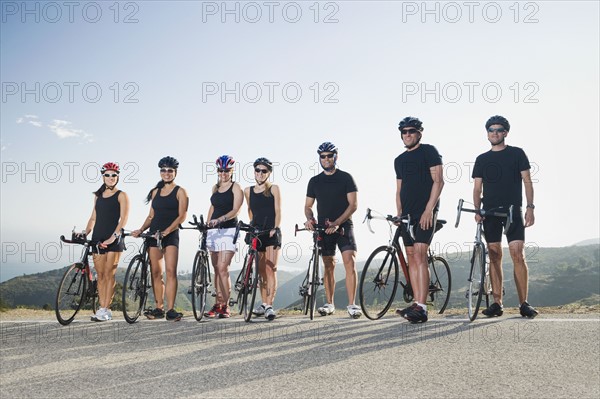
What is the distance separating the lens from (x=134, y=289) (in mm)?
8727

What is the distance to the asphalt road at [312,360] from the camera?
4.53m

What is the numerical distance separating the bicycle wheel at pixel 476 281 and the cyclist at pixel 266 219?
318cm

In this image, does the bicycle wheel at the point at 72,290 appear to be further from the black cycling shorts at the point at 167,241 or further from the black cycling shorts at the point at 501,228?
the black cycling shorts at the point at 501,228

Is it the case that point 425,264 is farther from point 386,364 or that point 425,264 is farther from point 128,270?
point 128,270

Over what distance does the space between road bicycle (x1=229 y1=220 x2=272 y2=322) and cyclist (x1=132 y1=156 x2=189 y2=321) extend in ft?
3.63

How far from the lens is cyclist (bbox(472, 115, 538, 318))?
26.8 ft

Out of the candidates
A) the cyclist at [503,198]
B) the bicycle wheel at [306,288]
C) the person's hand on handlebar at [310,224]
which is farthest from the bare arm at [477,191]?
the bicycle wheel at [306,288]

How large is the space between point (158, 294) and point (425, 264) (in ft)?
15.2

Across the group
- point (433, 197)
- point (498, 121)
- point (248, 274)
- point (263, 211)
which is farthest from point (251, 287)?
point (498, 121)

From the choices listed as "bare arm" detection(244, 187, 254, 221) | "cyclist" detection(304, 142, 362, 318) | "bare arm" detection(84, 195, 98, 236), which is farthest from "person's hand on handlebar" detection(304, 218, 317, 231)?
"bare arm" detection(84, 195, 98, 236)

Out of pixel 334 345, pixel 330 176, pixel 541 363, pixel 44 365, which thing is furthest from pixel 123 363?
pixel 330 176

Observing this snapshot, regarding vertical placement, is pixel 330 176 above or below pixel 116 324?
above

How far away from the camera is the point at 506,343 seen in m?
6.15

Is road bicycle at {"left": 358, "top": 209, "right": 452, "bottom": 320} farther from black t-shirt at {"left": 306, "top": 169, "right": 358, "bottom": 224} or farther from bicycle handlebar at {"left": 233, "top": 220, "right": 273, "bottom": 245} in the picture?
bicycle handlebar at {"left": 233, "top": 220, "right": 273, "bottom": 245}
